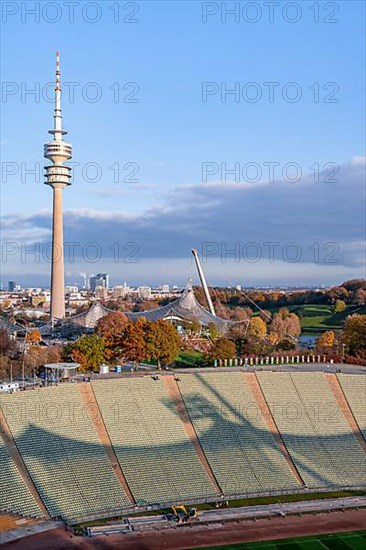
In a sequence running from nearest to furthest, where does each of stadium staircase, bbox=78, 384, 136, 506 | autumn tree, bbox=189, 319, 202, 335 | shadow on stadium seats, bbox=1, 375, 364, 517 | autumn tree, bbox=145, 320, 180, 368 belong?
1. shadow on stadium seats, bbox=1, 375, 364, 517
2. stadium staircase, bbox=78, 384, 136, 506
3. autumn tree, bbox=145, 320, 180, 368
4. autumn tree, bbox=189, 319, 202, 335

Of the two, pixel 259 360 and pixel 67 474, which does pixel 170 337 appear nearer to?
pixel 259 360

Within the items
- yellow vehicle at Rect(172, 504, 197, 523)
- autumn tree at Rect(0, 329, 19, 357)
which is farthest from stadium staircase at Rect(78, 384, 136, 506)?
autumn tree at Rect(0, 329, 19, 357)

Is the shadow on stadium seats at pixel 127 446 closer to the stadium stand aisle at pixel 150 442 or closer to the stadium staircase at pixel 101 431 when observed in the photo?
the stadium stand aisle at pixel 150 442

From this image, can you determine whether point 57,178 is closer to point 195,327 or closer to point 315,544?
point 195,327

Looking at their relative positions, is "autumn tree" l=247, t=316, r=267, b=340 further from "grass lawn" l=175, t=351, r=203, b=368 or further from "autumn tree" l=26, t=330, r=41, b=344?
"autumn tree" l=26, t=330, r=41, b=344

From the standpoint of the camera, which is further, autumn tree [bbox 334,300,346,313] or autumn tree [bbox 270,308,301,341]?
autumn tree [bbox 334,300,346,313]

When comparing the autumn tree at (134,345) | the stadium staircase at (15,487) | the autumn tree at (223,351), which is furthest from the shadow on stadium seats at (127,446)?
the autumn tree at (223,351)

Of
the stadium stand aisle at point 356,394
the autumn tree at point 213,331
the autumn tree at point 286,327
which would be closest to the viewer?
the stadium stand aisle at point 356,394
